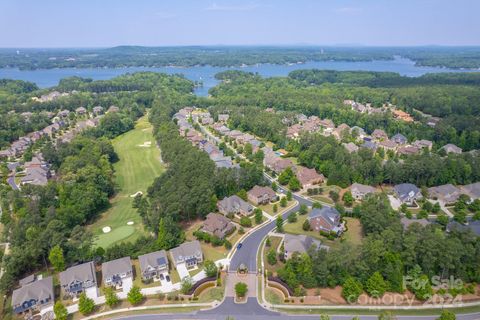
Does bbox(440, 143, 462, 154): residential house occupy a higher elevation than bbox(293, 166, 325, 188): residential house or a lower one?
higher

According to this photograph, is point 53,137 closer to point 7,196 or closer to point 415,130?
point 7,196

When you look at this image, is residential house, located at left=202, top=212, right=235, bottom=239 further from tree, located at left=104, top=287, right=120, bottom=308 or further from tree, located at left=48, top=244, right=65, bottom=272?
tree, located at left=48, top=244, right=65, bottom=272

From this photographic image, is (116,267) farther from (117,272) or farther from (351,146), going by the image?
(351,146)

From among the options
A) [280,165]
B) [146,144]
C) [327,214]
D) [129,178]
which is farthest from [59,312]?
[146,144]

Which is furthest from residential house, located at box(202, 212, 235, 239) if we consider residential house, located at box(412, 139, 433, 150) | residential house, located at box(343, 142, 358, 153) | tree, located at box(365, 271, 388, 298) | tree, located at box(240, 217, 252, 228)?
residential house, located at box(412, 139, 433, 150)

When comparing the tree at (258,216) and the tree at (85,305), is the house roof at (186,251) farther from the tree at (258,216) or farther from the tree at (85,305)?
the tree at (258,216)

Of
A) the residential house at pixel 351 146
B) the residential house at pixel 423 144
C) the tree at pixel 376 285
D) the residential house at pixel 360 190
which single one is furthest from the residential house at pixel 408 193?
the residential house at pixel 423 144
